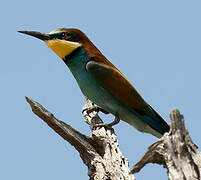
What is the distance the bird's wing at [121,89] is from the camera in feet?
15.2

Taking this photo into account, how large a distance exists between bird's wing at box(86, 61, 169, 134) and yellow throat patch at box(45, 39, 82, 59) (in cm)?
33

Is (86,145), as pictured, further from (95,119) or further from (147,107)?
(147,107)

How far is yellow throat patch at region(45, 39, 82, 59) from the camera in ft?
15.6

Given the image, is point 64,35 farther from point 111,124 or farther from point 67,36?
point 111,124

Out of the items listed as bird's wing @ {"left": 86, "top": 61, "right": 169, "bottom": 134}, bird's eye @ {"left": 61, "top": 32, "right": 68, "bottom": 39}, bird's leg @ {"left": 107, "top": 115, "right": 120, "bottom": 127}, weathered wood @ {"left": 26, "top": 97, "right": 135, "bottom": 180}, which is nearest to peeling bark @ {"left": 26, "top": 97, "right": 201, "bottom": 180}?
weathered wood @ {"left": 26, "top": 97, "right": 135, "bottom": 180}

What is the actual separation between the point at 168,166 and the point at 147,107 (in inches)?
80.8

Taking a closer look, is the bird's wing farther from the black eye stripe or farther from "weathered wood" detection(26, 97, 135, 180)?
"weathered wood" detection(26, 97, 135, 180)

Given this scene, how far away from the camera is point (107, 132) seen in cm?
418

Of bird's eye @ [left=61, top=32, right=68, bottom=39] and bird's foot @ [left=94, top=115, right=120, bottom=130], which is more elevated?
bird's eye @ [left=61, top=32, right=68, bottom=39]

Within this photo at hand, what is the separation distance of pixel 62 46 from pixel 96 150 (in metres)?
1.50

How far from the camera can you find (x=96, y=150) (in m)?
3.94

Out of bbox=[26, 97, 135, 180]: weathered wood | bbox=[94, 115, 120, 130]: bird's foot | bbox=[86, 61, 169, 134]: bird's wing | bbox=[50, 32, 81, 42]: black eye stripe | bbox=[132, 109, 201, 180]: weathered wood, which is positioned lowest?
bbox=[132, 109, 201, 180]: weathered wood

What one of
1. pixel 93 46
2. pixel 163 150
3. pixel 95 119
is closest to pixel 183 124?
pixel 163 150

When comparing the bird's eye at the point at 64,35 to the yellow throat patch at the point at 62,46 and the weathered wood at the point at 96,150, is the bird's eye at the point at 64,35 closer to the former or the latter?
the yellow throat patch at the point at 62,46
